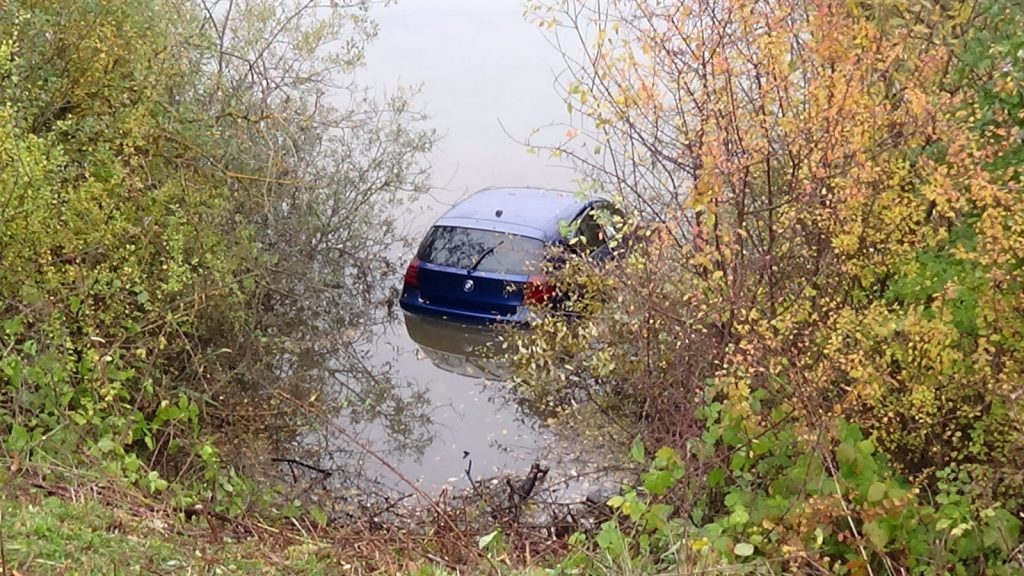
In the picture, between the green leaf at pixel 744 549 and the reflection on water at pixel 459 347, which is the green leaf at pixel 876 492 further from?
the reflection on water at pixel 459 347

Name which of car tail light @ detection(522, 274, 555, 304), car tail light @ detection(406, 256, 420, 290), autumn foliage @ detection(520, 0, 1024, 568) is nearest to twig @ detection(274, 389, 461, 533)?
autumn foliage @ detection(520, 0, 1024, 568)

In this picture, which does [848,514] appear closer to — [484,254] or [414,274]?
[484,254]

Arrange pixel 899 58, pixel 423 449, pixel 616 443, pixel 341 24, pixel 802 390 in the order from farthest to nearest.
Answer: pixel 341 24
pixel 423 449
pixel 616 443
pixel 899 58
pixel 802 390

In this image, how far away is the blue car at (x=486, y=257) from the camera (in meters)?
9.52

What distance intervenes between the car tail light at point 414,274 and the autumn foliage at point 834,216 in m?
4.99

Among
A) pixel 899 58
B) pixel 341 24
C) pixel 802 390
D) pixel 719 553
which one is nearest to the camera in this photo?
pixel 719 553

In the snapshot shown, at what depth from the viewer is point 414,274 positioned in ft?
33.4

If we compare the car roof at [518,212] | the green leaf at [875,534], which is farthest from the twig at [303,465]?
the green leaf at [875,534]

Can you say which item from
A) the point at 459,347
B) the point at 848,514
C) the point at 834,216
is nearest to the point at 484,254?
the point at 459,347

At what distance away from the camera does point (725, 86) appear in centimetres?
475

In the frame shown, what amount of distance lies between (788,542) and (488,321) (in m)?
6.27

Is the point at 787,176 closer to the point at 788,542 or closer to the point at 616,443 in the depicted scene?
the point at 788,542

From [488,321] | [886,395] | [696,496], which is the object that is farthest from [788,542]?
[488,321]

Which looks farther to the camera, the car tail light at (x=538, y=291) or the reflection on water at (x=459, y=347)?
the reflection on water at (x=459, y=347)
